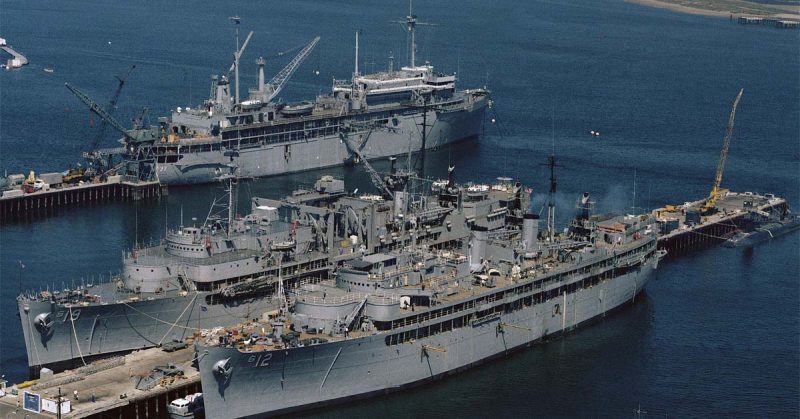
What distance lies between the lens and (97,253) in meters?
81.8

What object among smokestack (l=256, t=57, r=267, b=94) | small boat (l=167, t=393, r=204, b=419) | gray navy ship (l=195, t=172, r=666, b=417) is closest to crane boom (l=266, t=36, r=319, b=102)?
smokestack (l=256, t=57, r=267, b=94)

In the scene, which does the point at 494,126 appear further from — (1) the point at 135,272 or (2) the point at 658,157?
(1) the point at 135,272

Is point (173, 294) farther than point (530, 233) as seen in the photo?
No

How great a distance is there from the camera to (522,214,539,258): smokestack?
7075cm

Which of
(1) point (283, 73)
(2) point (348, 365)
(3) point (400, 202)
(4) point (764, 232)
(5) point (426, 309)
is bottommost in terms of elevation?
(4) point (764, 232)

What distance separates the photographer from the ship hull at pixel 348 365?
54.2 metres

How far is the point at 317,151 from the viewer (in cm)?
11406

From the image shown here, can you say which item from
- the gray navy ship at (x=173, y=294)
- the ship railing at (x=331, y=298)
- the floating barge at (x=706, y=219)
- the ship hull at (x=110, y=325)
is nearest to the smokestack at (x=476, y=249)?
the gray navy ship at (x=173, y=294)

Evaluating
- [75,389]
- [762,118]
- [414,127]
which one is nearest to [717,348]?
[75,389]

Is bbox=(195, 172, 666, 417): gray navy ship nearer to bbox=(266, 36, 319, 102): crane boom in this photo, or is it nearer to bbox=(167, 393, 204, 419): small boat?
bbox=(167, 393, 204, 419): small boat

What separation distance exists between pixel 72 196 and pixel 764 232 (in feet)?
190

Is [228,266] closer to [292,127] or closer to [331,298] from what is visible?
[331,298]

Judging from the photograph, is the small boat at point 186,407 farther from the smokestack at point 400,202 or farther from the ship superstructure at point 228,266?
the smokestack at point 400,202

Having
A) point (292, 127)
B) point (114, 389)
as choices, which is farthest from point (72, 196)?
point (114, 389)
